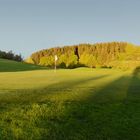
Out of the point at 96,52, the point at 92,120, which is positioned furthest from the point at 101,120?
the point at 96,52

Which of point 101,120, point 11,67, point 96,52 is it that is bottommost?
point 101,120

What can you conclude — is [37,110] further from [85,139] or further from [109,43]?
[109,43]

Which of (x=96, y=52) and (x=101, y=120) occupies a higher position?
(x=96, y=52)

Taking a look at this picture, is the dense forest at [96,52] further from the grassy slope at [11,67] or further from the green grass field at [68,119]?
the green grass field at [68,119]

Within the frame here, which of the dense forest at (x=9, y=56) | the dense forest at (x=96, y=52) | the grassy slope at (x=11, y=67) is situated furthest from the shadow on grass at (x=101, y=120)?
the dense forest at (x=96, y=52)

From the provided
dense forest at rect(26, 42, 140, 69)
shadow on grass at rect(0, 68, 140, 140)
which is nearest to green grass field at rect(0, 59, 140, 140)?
shadow on grass at rect(0, 68, 140, 140)

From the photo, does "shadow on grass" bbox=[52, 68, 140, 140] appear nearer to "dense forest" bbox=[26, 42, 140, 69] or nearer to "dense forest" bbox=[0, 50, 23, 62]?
"dense forest" bbox=[0, 50, 23, 62]

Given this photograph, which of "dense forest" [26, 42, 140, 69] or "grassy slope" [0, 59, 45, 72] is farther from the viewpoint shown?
"dense forest" [26, 42, 140, 69]

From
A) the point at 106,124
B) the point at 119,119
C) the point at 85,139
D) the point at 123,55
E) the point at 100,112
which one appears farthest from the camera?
the point at 123,55

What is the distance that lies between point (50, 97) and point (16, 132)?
16.7ft

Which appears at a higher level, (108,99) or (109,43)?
(109,43)

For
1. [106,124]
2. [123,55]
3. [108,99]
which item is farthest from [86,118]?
[123,55]

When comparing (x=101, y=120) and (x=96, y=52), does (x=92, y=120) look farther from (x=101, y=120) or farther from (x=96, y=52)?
(x=96, y=52)

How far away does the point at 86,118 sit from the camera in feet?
30.0
